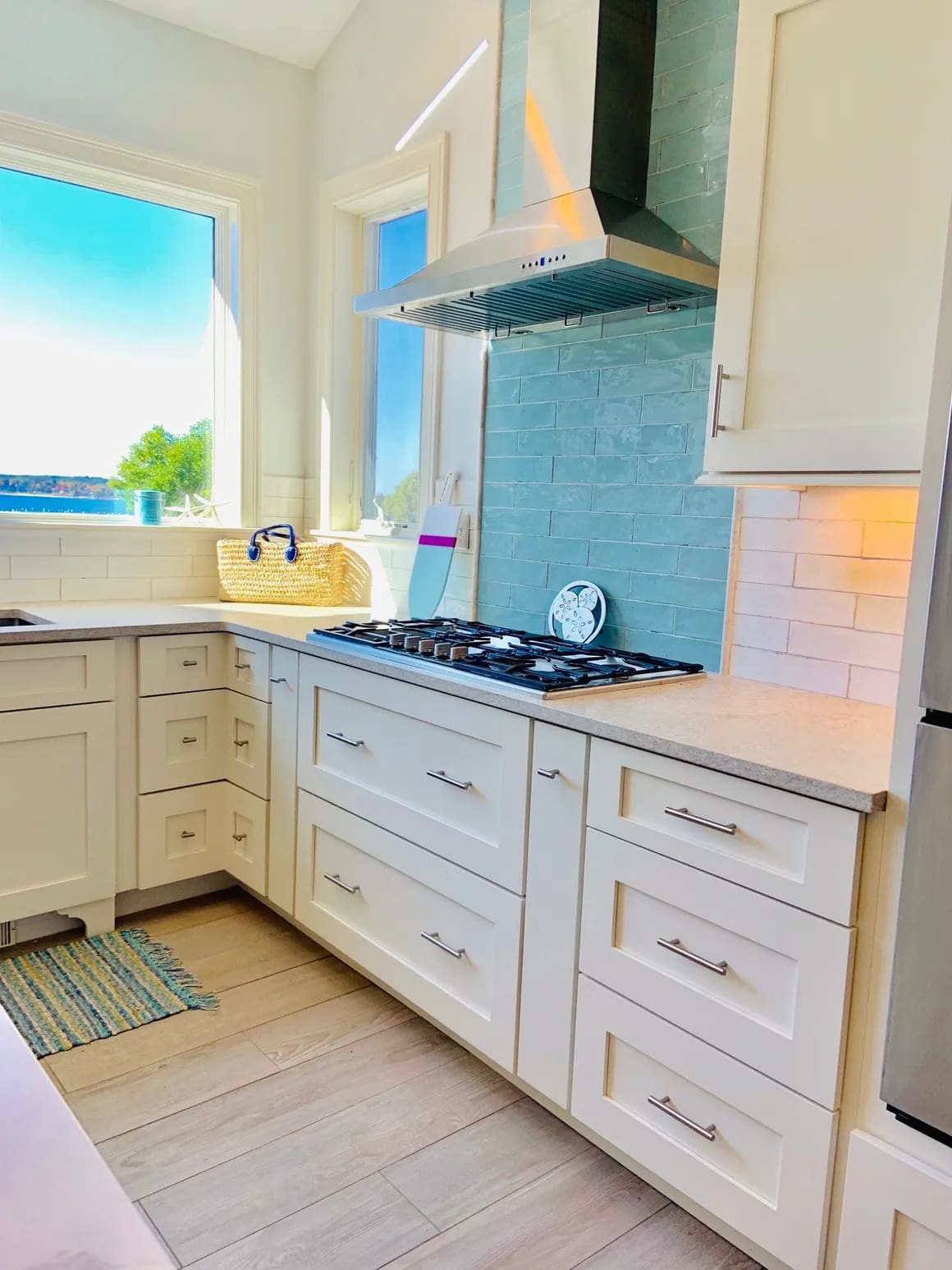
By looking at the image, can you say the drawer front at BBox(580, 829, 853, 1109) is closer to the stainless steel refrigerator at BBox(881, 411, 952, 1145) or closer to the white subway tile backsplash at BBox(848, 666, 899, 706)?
the stainless steel refrigerator at BBox(881, 411, 952, 1145)

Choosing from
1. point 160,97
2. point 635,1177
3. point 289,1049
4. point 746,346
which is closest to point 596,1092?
point 635,1177

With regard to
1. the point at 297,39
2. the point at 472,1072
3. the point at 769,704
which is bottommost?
the point at 472,1072

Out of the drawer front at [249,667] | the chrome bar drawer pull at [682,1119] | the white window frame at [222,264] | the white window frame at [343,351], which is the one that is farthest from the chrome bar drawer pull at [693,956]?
the white window frame at [222,264]

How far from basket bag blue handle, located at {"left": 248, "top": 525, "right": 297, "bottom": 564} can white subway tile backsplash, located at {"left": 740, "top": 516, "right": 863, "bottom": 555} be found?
5.48ft

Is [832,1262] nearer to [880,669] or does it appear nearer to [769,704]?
[769,704]

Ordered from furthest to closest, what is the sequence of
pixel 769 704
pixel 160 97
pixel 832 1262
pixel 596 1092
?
1. pixel 160 97
2. pixel 769 704
3. pixel 596 1092
4. pixel 832 1262

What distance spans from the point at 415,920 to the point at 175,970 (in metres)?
0.77

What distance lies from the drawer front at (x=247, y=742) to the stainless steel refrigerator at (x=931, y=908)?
5.94ft

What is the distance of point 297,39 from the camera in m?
3.24

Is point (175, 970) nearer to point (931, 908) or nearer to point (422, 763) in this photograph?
point (422, 763)

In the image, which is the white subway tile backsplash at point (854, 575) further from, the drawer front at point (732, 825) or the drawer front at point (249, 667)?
the drawer front at point (249, 667)

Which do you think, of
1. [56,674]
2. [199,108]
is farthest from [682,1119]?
[199,108]

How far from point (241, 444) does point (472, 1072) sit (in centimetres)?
234

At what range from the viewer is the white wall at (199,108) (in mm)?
2861
